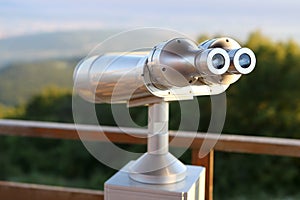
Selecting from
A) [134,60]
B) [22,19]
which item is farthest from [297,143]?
[22,19]

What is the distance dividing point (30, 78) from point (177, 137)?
3.75 meters

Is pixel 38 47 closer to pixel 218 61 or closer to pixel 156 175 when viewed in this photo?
pixel 156 175

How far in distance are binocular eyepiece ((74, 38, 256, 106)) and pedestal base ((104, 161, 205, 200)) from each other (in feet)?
0.70

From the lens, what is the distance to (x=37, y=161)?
5.29 meters

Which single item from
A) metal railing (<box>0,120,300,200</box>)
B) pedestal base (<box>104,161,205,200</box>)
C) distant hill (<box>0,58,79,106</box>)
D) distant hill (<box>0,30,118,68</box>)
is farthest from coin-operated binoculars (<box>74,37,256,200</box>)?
distant hill (<box>0,58,79,106</box>)

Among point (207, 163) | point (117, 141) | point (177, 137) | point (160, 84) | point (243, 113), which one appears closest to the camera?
point (160, 84)

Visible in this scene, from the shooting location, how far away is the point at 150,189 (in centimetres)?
120

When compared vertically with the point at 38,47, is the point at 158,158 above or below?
above

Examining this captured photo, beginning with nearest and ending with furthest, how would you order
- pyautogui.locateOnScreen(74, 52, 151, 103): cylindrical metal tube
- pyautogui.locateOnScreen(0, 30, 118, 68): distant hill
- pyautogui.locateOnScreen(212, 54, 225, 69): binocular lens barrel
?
pyautogui.locateOnScreen(212, 54, 225, 69): binocular lens barrel
pyautogui.locateOnScreen(74, 52, 151, 103): cylindrical metal tube
pyautogui.locateOnScreen(0, 30, 118, 68): distant hill

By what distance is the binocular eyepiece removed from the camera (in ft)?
3.31

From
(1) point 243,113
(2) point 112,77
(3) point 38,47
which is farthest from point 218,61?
(1) point 243,113

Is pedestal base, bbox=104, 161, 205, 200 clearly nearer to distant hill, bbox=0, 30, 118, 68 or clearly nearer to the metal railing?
the metal railing

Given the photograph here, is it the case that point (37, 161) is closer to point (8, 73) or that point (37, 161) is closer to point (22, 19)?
point (8, 73)

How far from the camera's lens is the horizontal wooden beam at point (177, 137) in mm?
1392
